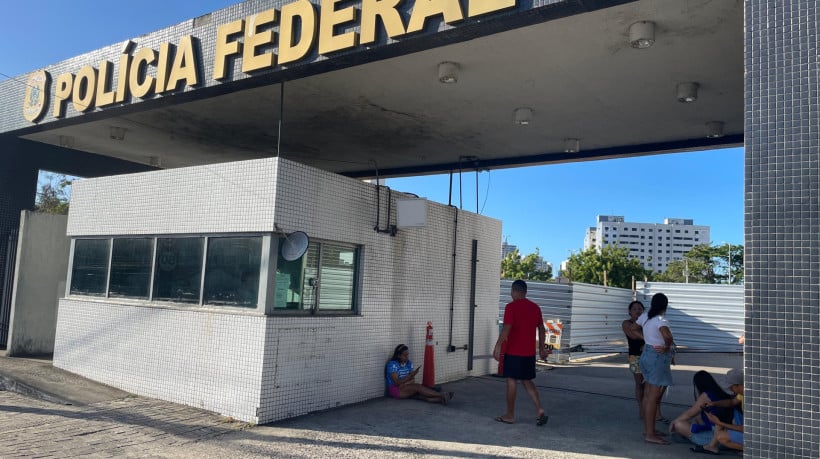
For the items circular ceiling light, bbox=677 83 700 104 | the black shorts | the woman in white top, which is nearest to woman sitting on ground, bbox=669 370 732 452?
the woman in white top

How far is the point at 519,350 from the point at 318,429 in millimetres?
2682

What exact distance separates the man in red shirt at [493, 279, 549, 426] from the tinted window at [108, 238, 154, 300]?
17.2ft

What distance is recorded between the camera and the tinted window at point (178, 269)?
812 cm

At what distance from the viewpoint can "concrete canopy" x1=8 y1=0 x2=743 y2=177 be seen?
21.3ft

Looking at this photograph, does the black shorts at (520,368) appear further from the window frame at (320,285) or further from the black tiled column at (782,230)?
the black tiled column at (782,230)

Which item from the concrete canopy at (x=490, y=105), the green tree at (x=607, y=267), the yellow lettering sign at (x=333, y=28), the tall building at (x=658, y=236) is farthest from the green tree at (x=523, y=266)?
the tall building at (x=658, y=236)

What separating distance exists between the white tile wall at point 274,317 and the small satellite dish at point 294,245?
192 mm

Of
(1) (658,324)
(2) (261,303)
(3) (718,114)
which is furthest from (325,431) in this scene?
(3) (718,114)

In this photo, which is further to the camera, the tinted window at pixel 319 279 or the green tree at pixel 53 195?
the green tree at pixel 53 195

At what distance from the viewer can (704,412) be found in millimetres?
6422

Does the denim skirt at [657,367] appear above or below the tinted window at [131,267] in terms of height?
below

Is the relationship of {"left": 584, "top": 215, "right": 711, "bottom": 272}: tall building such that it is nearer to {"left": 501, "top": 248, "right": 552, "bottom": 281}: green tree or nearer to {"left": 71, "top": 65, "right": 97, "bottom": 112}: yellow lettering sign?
{"left": 501, "top": 248, "right": 552, "bottom": 281}: green tree

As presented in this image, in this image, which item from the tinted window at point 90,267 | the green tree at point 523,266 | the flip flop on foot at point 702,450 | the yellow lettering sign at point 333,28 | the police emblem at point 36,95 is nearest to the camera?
the flip flop on foot at point 702,450

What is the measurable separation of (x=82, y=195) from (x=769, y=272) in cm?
986
